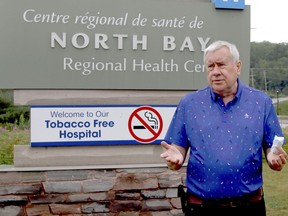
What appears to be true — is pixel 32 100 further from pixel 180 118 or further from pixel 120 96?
pixel 180 118

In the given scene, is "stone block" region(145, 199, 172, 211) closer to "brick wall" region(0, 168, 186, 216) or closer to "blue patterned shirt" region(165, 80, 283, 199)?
"brick wall" region(0, 168, 186, 216)

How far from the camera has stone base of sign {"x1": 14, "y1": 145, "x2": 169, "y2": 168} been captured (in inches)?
199

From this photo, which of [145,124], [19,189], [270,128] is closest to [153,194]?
[145,124]

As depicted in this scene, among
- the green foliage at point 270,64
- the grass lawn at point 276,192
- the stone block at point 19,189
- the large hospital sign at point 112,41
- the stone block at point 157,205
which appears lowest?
→ the grass lawn at point 276,192

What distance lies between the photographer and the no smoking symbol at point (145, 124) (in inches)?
207

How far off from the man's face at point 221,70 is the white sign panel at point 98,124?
2.37 metres

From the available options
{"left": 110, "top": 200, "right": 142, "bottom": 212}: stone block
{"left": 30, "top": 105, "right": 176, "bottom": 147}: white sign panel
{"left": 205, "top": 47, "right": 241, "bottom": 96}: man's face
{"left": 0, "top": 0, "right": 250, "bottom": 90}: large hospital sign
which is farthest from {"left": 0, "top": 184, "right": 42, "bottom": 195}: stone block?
{"left": 205, "top": 47, "right": 241, "bottom": 96}: man's face

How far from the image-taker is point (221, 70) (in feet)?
→ 9.50

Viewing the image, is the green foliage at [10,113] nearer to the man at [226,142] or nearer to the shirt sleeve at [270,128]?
the man at [226,142]

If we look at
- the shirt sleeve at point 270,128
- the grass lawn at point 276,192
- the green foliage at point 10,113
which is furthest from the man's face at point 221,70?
the green foliage at point 10,113

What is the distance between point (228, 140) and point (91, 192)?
252 cm

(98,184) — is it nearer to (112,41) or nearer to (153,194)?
(153,194)

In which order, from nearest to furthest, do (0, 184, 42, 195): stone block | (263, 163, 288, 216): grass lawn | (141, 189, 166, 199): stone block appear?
(0, 184, 42, 195): stone block
(141, 189, 166, 199): stone block
(263, 163, 288, 216): grass lawn

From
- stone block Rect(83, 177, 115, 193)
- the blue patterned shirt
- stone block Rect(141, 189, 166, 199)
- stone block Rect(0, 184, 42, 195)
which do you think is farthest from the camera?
stone block Rect(141, 189, 166, 199)
